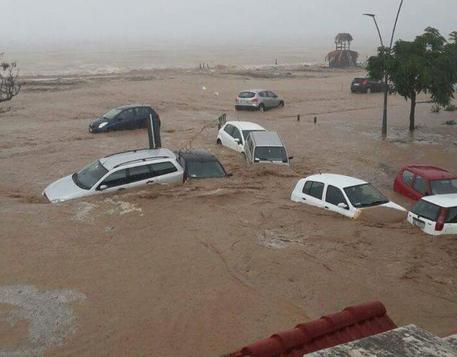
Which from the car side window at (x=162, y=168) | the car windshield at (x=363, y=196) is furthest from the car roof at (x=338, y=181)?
the car side window at (x=162, y=168)

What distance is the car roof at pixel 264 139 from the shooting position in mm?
17266

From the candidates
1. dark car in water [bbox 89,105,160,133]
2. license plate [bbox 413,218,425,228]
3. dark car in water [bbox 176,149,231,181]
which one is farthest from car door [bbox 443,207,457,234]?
dark car in water [bbox 89,105,160,133]

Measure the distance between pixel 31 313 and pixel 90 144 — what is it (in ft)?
47.5

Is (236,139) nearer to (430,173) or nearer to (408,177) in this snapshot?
(408,177)

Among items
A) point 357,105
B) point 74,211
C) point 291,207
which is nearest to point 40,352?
point 74,211

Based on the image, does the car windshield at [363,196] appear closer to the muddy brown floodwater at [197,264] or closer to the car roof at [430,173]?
the muddy brown floodwater at [197,264]

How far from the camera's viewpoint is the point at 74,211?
39.4 feet

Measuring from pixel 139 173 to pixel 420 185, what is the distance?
7423 millimetres

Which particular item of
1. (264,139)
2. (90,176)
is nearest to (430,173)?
(264,139)

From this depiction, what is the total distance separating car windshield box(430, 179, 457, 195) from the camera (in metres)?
13.8

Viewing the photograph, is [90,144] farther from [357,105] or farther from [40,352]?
[357,105]

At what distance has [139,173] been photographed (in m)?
13.3

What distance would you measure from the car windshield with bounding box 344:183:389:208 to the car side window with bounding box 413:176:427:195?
2.22 m

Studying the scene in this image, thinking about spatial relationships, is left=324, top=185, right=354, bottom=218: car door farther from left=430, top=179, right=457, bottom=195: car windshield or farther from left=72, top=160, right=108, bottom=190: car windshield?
left=72, top=160, right=108, bottom=190: car windshield
